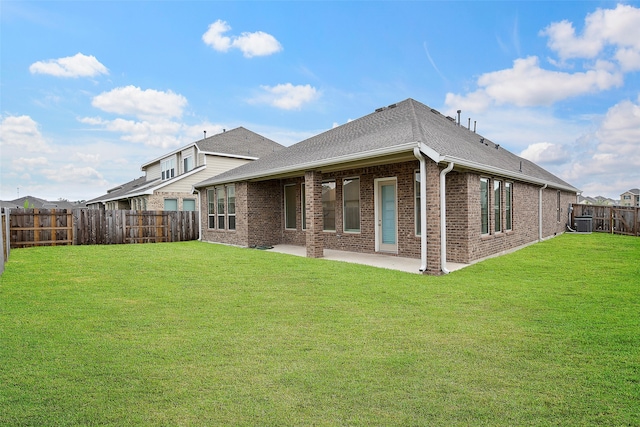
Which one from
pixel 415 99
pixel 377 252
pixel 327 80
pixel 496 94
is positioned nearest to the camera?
pixel 377 252

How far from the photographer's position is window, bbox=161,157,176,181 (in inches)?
1076

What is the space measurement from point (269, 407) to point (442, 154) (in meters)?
6.91

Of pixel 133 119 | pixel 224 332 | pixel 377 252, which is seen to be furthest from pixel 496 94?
pixel 133 119

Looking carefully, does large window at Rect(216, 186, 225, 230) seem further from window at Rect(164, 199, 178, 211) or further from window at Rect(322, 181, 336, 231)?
window at Rect(164, 199, 178, 211)

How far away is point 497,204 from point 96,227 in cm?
1706

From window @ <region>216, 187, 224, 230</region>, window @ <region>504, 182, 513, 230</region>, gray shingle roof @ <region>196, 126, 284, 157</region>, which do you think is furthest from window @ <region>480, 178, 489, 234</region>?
gray shingle roof @ <region>196, 126, 284, 157</region>

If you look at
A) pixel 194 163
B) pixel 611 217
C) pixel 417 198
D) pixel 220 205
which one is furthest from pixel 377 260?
pixel 194 163

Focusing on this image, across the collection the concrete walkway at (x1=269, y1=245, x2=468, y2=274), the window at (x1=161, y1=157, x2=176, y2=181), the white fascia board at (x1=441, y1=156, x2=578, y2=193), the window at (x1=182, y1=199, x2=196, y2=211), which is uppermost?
the window at (x1=161, y1=157, x2=176, y2=181)

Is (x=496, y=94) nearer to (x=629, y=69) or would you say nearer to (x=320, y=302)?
(x=629, y=69)

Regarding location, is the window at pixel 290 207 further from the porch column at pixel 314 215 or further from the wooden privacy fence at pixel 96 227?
the wooden privacy fence at pixel 96 227

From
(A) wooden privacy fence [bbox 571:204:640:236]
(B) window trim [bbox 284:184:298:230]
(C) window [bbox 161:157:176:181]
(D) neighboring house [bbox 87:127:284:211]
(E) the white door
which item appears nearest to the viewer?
(E) the white door

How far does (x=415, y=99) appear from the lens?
1426 centimetres

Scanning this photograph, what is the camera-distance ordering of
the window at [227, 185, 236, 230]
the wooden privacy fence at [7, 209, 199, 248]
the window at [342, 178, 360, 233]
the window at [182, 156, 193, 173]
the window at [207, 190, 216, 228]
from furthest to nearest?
the window at [182, 156, 193, 173] → the window at [207, 190, 216, 228] → the window at [227, 185, 236, 230] → the wooden privacy fence at [7, 209, 199, 248] → the window at [342, 178, 360, 233]

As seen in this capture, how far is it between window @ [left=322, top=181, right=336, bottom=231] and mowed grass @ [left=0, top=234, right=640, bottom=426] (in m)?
5.86
